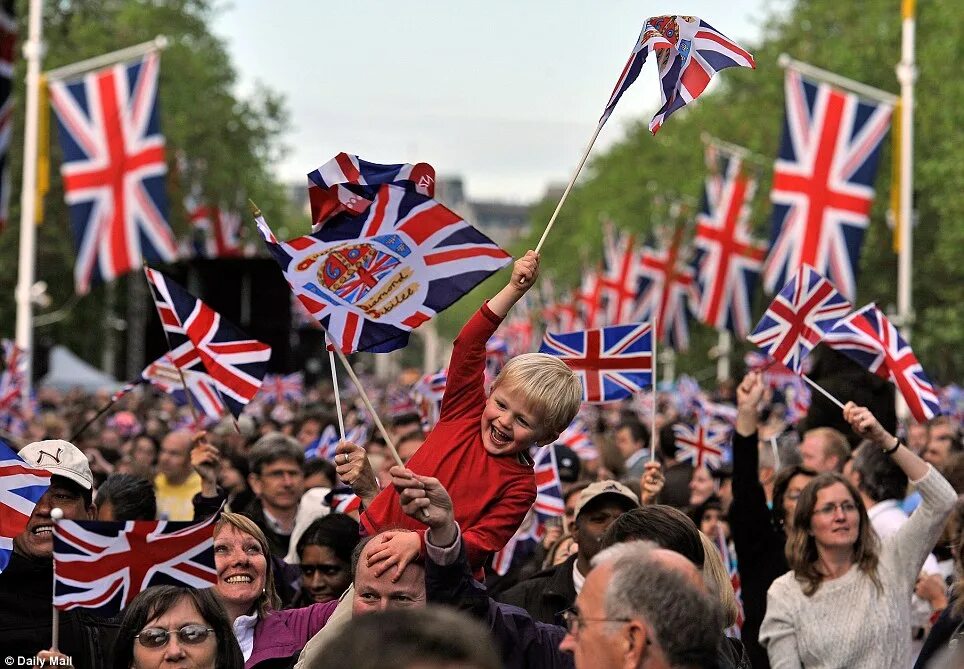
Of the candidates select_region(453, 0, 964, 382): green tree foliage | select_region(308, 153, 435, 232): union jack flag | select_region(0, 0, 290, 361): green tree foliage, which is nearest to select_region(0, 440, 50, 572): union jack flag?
select_region(308, 153, 435, 232): union jack flag

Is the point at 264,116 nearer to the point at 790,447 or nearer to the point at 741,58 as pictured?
the point at 790,447

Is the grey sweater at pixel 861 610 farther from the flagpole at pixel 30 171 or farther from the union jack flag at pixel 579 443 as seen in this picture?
the flagpole at pixel 30 171

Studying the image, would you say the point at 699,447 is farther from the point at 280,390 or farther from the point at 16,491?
the point at 280,390

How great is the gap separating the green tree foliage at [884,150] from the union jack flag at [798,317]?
2568 cm

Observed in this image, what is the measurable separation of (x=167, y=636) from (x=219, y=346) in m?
4.61

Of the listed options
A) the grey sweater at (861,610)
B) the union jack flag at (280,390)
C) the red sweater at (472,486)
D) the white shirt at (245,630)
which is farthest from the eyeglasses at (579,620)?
the union jack flag at (280,390)

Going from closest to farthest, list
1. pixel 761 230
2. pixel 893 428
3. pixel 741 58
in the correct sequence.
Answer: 1. pixel 741 58
2. pixel 893 428
3. pixel 761 230

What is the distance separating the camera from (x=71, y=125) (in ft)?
79.5

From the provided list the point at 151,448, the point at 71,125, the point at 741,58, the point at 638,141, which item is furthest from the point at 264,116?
the point at 741,58

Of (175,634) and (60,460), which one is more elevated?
(60,460)

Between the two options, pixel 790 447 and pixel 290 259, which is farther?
pixel 790 447

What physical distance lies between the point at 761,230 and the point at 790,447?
37.0m

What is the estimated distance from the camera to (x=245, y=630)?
6.00m

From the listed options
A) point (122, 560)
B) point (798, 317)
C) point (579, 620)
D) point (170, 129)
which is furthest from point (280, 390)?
point (170, 129)
